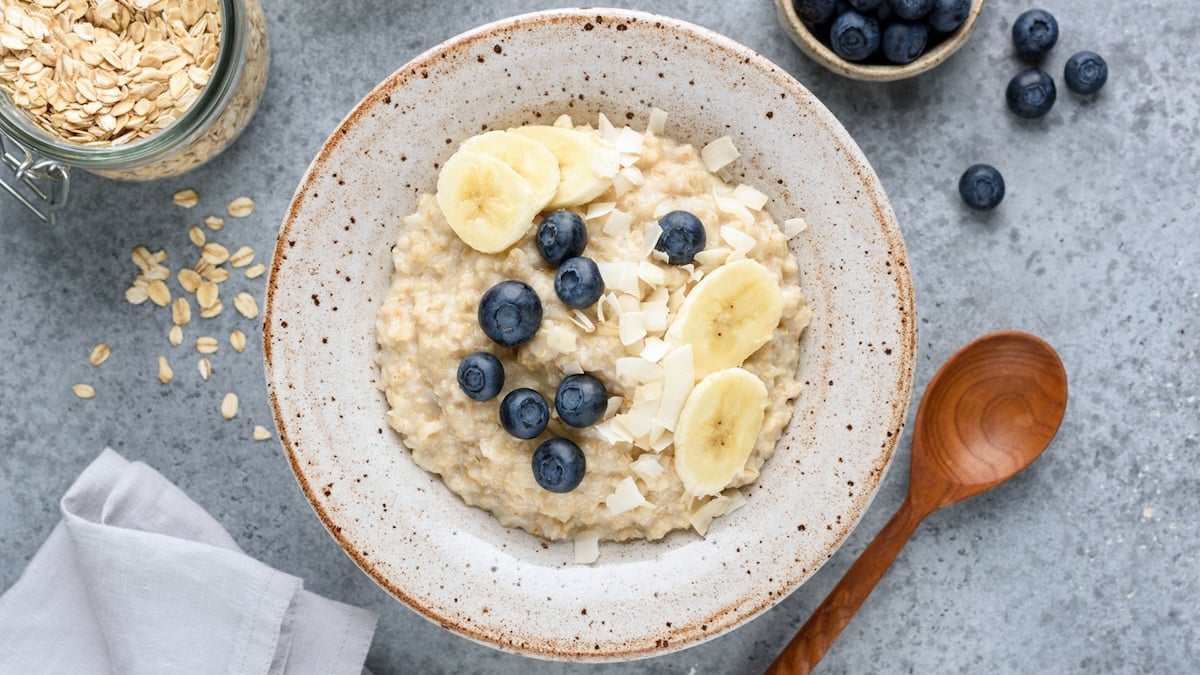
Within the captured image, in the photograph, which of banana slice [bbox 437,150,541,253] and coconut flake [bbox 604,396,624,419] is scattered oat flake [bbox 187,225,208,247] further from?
coconut flake [bbox 604,396,624,419]

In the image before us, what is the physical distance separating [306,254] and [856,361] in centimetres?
111

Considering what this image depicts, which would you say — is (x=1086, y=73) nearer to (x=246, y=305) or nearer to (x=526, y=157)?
(x=526, y=157)

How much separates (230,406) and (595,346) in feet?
3.31

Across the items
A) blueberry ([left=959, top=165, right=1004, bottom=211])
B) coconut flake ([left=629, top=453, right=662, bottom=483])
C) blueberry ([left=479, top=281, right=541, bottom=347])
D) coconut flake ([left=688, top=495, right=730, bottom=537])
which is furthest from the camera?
blueberry ([left=959, top=165, right=1004, bottom=211])

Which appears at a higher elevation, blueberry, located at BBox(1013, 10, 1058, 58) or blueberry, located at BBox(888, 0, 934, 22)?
blueberry, located at BBox(888, 0, 934, 22)

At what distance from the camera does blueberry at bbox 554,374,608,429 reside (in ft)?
6.12

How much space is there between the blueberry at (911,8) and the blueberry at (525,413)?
116cm

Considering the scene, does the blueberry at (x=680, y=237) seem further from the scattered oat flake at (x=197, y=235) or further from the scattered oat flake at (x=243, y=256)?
the scattered oat flake at (x=197, y=235)

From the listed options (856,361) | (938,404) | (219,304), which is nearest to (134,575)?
(219,304)

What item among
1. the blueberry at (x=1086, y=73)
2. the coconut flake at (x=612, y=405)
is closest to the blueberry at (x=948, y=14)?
the blueberry at (x=1086, y=73)

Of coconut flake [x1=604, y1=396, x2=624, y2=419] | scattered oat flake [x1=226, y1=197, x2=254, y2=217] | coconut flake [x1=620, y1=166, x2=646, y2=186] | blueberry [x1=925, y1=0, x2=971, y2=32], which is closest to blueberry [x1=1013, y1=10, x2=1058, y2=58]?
blueberry [x1=925, y1=0, x2=971, y2=32]

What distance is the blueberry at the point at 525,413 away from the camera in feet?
6.16

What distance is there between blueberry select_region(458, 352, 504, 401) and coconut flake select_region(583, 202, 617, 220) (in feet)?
1.07

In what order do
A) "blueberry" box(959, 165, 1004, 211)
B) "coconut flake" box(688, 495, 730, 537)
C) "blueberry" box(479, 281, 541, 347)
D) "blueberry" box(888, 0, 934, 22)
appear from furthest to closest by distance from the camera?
"blueberry" box(959, 165, 1004, 211) → "blueberry" box(888, 0, 934, 22) → "coconut flake" box(688, 495, 730, 537) → "blueberry" box(479, 281, 541, 347)
